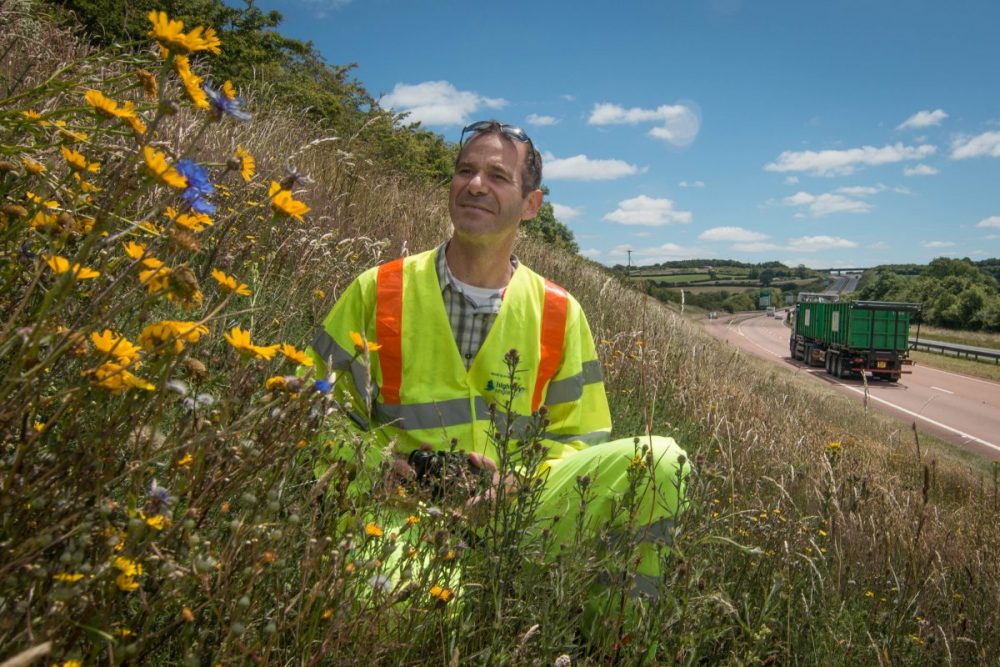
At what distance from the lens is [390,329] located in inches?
113

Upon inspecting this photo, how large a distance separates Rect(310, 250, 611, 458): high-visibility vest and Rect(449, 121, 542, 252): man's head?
0.71 ft

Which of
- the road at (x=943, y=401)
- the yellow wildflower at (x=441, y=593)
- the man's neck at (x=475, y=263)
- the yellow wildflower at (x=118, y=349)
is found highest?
the man's neck at (x=475, y=263)

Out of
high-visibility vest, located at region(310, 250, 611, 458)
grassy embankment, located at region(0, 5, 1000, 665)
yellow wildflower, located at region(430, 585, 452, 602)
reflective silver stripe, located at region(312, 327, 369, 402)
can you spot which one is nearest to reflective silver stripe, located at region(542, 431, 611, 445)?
high-visibility vest, located at region(310, 250, 611, 458)

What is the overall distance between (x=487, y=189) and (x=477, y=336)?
2.15 ft

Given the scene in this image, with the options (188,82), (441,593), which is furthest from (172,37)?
(441,593)

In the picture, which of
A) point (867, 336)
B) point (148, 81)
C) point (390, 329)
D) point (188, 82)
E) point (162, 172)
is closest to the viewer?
point (162, 172)

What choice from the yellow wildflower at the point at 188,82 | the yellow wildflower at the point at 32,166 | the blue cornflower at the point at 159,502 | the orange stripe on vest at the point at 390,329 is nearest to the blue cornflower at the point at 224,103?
the yellow wildflower at the point at 188,82

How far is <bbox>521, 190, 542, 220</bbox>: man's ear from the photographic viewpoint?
3281mm

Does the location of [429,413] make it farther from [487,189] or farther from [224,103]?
[224,103]

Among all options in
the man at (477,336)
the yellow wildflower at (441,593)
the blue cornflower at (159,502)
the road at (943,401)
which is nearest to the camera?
the blue cornflower at (159,502)

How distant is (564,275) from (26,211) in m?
7.30

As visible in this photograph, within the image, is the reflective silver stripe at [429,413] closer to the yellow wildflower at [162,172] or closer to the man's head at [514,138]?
the man's head at [514,138]

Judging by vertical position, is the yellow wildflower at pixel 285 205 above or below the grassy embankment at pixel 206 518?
above

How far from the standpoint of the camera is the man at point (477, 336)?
9.05 feet
